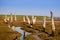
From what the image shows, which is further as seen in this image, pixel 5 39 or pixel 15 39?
pixel 15 39

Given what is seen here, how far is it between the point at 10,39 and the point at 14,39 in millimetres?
935

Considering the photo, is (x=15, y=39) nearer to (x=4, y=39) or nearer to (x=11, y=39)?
(x=11, y=39)

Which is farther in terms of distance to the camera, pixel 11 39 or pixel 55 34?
pixel 55 34

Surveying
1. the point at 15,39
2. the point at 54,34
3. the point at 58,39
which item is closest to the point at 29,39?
the point at 15,39

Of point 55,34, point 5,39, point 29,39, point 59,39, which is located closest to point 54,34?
point 55,34

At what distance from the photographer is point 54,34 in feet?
88.7

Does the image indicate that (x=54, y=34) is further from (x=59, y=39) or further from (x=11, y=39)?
(x=11, y=39)

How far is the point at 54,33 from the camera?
27.5 meters

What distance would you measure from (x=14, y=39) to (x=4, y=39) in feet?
6.78

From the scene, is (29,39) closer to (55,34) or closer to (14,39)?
(14,39)

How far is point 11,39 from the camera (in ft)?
70.0

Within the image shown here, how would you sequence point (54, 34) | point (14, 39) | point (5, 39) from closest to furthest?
1. point (5, 39)
2. point (14, 39)
3. point (54, 34)

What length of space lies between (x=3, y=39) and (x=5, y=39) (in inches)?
9.8

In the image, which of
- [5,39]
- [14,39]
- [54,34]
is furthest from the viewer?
[54,34]
